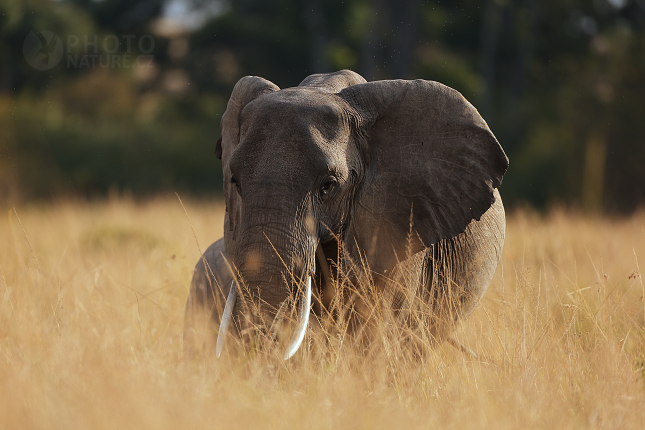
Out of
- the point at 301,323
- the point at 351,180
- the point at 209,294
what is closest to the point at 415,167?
the point at 351,180

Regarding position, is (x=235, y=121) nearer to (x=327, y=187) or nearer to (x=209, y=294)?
(x=327, y=187)

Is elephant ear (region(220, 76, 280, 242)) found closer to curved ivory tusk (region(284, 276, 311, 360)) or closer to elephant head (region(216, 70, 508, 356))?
elephant head (region(216, 70, 508, 356))

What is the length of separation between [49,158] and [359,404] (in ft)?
68.8

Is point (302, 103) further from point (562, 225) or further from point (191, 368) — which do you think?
point (562, 225)

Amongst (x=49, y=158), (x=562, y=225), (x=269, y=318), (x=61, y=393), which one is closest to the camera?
(x=61, y=393)

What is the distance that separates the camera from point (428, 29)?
89.4ft

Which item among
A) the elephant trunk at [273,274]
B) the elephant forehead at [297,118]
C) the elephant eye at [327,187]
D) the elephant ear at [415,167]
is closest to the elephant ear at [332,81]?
the elephant ear at [415,167]

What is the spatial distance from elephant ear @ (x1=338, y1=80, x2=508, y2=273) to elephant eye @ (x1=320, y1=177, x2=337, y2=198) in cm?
29

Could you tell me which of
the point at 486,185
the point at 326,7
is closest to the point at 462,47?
the point at 326,7

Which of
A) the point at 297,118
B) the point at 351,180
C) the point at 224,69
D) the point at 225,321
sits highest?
the point at 297,118

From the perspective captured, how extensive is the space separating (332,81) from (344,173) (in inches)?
27.9

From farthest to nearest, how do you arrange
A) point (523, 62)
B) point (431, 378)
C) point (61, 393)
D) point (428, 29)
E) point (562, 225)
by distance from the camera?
point (523, 62) → point (428, 29) → point (562, 225) → point (431, 378) → point (61, 393)

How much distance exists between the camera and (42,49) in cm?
2631

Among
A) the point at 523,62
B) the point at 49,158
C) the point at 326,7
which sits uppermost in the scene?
the point at 326,7
